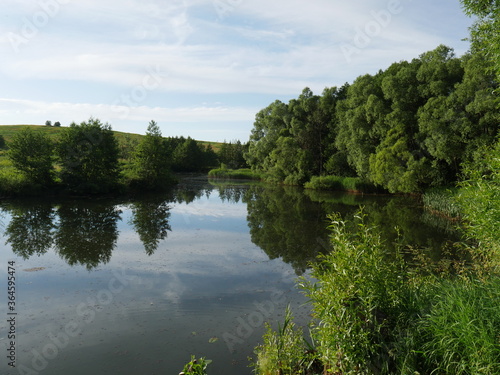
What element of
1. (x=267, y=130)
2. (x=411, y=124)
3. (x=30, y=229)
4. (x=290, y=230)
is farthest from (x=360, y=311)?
(x=267, y=130)

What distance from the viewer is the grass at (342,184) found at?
139ft

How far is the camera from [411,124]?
114 feet

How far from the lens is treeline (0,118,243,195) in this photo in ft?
110

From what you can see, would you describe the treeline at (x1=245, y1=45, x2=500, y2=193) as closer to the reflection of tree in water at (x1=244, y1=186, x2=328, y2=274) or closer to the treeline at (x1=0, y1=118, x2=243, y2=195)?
the reflection of tree in water at (x1=244, y1=186, x2=328, y2=274)

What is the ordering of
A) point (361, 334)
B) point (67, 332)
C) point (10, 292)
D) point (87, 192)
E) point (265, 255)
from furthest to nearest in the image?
point (87, 192) → point (265, 255) → point (10, 292) → point (67, 332) → point (361, 334)

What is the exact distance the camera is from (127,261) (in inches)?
587

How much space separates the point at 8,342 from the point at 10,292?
11.0ft

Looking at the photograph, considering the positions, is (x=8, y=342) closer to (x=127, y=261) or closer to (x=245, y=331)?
(x=245, y=331)

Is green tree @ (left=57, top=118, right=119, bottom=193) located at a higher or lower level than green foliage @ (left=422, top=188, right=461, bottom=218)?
higher

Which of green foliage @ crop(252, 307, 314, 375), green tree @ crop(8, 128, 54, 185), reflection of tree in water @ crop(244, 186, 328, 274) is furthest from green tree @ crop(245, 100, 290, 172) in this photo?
green foliage @ crop(252, 307, 314, 375)

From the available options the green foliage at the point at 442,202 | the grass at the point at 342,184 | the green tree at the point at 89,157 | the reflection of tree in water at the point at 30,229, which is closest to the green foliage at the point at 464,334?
the reflection of tree in water at the point at 30,229

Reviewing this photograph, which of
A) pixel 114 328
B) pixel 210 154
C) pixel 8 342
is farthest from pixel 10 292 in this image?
pixel 210 154

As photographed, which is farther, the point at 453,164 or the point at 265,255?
the point at 453,164

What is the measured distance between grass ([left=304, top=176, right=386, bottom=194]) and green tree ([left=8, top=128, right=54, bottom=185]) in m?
31.4
